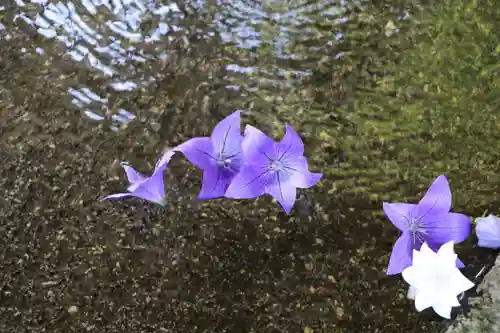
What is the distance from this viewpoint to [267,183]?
764mm

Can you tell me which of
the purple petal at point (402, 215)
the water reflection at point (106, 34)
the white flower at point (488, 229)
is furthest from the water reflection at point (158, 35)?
the white flower at point (488, 229)

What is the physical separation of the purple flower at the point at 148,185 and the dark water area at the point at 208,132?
0.02 m

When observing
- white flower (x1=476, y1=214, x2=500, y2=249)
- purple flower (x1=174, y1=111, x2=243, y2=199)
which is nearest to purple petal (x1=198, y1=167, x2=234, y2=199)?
purple flower (x1=174, y1=111, x2=243, y2=199)

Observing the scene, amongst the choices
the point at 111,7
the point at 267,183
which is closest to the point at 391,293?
the point at 267,183

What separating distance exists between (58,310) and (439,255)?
0.59 m

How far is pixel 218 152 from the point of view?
2.47ft

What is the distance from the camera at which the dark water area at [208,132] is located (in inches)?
31.6

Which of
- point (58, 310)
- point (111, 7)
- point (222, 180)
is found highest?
point (111, 7)

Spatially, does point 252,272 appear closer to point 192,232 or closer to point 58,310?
point 192,232

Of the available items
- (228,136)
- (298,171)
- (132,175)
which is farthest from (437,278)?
(132,175)

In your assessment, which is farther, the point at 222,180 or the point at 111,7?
the point at 111,7

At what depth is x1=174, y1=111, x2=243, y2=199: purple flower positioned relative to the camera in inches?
29.4

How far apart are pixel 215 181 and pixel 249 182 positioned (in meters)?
0.05

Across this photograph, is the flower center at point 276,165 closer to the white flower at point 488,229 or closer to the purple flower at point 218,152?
the purple flower at point 218,152
